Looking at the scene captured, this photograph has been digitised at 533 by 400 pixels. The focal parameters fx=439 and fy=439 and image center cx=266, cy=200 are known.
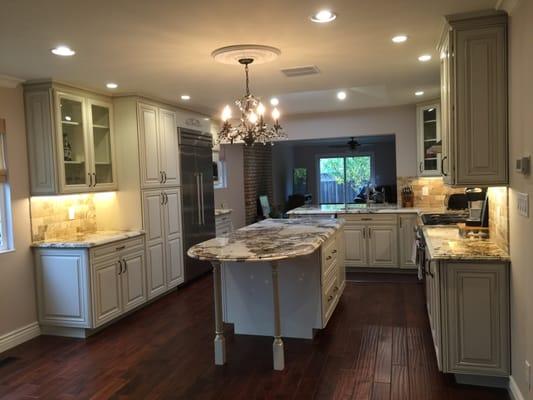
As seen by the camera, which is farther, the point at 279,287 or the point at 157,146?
the point at 157,146

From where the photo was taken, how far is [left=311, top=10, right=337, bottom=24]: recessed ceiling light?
8.52ft

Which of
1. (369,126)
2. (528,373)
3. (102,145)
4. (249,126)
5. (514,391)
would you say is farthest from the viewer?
(369,126)

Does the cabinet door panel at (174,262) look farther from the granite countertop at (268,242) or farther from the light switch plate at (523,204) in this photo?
the light switch plate at (523,204)

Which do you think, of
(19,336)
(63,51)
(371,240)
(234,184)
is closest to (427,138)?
(371,240)

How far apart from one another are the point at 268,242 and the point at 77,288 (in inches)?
75.5

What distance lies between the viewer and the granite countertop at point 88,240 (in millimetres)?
3992

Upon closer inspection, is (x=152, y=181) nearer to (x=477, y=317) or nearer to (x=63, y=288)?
(x=63, y=288)

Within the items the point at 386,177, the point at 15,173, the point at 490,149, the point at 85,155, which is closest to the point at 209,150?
the point at 85,155

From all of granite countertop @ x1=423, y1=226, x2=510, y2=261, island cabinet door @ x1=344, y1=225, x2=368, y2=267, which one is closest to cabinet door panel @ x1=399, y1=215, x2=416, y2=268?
island cabinet door @ x1=344, y1=225, x2=368, y2=267

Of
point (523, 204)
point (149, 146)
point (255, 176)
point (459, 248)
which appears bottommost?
point (459, 248)

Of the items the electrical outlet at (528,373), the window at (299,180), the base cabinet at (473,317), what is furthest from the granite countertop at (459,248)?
the window at (299,180)

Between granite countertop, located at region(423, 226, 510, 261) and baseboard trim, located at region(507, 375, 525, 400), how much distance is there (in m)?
0.74

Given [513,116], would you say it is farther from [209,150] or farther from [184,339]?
[209,150]

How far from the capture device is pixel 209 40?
3055 millimetres
